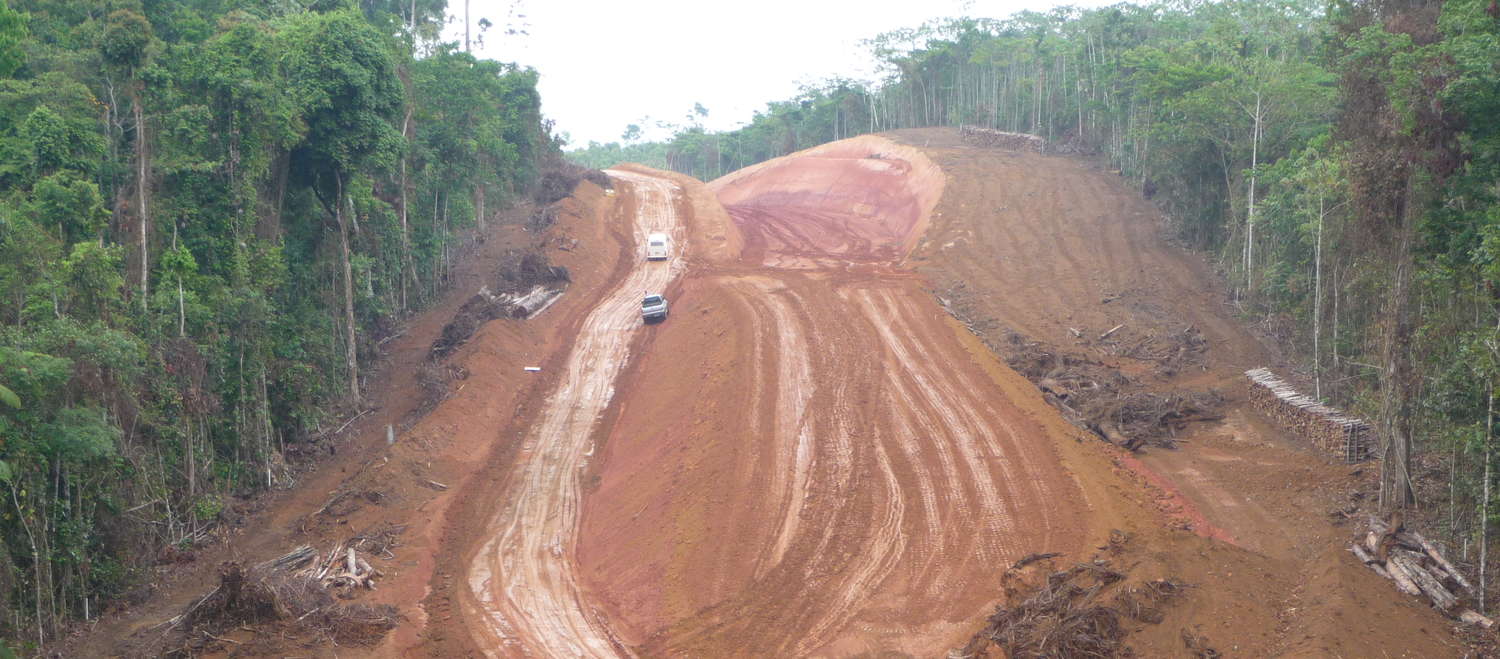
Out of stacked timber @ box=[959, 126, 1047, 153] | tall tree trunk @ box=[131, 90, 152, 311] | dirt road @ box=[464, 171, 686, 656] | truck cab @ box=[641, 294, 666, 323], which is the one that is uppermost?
stacked timber @ box=[959, 126, 1047, 153]

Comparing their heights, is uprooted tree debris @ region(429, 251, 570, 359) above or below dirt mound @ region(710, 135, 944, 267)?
below

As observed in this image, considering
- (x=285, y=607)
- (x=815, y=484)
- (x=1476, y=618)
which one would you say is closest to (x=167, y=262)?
(x=285, y=607)

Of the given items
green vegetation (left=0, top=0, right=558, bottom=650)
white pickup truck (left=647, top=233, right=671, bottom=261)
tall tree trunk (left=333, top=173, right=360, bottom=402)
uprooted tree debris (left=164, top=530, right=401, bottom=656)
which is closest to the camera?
uprooted tree debris (left=164, top=530, right=401, bottom=656)

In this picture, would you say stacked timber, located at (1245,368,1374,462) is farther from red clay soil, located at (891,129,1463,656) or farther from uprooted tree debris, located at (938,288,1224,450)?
uprooted tree debris, located at (938,288,1224,450)

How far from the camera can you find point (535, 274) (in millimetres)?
39562

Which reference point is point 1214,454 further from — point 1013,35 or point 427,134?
point 1013,35

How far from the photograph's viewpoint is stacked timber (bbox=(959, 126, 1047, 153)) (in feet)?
198

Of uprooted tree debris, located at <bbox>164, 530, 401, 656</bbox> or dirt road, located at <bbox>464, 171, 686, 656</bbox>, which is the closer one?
uprooted tree debris, located at <bbox>164, 530, 401, 656</bbox>

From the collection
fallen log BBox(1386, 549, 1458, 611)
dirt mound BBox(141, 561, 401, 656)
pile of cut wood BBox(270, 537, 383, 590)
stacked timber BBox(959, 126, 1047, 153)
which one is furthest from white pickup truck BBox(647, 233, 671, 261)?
fallen log BBox(1386, 549, 1458, 611)

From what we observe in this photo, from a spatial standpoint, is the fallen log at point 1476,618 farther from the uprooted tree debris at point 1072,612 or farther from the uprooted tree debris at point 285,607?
the uprooted tree debris at point 285,607

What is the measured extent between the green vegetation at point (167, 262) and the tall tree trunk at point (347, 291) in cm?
8

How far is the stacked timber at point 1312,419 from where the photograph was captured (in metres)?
21.8

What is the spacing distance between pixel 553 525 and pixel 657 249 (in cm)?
2405

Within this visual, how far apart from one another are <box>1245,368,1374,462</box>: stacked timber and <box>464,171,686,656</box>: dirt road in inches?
674
